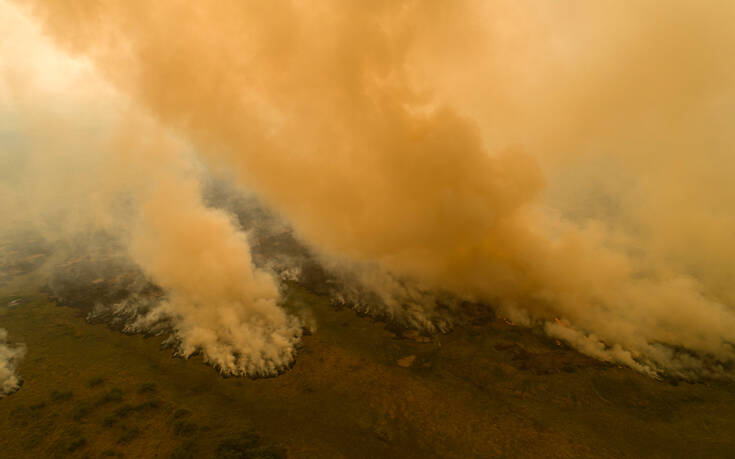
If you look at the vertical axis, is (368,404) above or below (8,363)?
above

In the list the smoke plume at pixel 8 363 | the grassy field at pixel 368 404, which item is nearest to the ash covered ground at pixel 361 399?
the grassy field at pixel 368 404

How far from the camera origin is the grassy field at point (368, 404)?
2158cm

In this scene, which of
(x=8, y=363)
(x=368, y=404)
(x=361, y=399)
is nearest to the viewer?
(x=368, y=404)

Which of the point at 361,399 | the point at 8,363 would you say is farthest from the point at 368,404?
the point at 8,363

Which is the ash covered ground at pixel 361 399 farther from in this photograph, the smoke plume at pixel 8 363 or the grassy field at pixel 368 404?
the smoke plume at pixel 8 363

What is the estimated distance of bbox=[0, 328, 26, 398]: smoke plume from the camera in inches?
1030

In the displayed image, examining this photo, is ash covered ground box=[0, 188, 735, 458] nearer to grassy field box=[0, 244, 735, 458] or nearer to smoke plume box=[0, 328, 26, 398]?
grassy field box=[0, 244, 735, 458]

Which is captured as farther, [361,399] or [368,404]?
[361,399]

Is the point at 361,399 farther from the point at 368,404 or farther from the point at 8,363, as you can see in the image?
the point at 8,363

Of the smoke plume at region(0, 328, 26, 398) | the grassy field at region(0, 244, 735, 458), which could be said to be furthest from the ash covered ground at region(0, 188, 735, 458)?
the smoke plume at region(0, 328, 26, 398)

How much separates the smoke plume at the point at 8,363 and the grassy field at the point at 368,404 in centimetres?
70

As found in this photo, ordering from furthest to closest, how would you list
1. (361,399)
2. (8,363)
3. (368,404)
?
(8,363) < (361,399) < (368,404)

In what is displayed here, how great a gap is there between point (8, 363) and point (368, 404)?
104 feet

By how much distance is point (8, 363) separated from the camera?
29.1m
